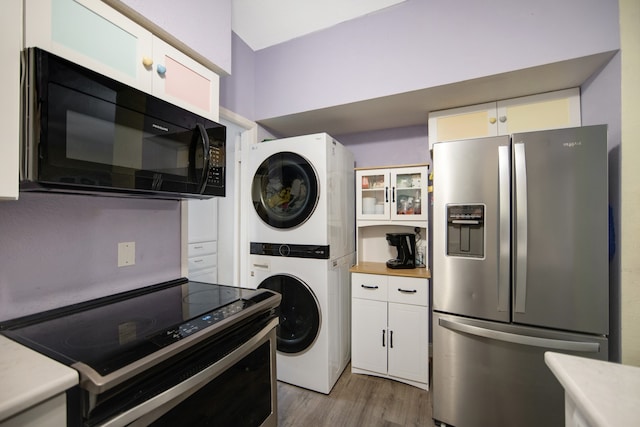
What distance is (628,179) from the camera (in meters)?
1.36

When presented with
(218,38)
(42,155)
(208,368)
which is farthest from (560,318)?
(218,38)

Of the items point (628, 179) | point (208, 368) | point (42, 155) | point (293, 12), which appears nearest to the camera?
point (42, 155)

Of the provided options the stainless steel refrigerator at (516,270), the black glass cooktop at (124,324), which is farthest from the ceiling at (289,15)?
the black glass cooktop at (124,324)

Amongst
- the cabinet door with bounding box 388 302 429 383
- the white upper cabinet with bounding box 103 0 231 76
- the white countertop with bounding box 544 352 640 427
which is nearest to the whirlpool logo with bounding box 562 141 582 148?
the white countertop with bounding box 544 352 640 427

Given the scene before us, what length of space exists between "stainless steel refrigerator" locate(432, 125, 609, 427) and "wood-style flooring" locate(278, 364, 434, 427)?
218 millimetres

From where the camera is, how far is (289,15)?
6.42 ft

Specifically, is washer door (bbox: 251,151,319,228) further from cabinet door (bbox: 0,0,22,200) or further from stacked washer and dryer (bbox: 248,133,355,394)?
cabinet door (bbox: 0,0,22,200)

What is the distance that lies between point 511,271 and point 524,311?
22 centimetres

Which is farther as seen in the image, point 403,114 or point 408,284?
point 403,114

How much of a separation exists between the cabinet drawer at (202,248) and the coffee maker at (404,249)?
6.85ft

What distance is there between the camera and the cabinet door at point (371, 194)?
239 cm

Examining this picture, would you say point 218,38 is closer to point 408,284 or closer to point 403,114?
point 403,114

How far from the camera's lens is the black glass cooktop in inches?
27.8

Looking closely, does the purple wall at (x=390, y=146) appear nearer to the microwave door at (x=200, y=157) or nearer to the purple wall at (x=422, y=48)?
the purple wall at (x=422, y=48)
